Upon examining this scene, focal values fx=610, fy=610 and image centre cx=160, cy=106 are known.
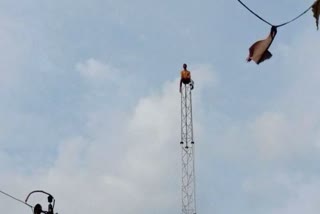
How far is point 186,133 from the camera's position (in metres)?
47.4

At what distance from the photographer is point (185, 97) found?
47656mm

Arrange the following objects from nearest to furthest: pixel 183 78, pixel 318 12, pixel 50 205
Answer: pixel 318 12
pixel 50 205
pixel 183 78

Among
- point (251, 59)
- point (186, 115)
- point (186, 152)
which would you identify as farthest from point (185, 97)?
point (251, 59)

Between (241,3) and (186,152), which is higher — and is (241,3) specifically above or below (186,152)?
below

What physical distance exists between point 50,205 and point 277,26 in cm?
1752

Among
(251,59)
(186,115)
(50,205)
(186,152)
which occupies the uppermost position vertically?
(186,115)

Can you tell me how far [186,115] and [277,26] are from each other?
3568 centimetres

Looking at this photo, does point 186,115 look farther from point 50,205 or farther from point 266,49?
point 266,49

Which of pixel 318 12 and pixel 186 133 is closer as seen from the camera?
pixel 318 12

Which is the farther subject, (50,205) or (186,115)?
(186,115)

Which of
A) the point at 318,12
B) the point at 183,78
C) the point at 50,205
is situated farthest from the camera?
the point at 183,78

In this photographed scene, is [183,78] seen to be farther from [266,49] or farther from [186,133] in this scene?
[266,49]

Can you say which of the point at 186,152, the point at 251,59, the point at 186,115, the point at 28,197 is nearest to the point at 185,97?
the point at 186,115

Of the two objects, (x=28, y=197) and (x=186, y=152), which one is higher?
(x=186, y=152)
